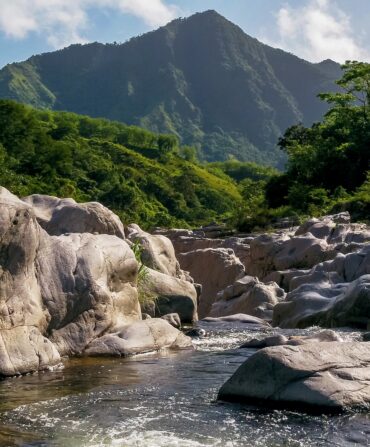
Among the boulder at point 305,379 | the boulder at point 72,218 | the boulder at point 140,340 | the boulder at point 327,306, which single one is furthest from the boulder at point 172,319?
the boulder at point 305,379

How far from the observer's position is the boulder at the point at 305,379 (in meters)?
10.1

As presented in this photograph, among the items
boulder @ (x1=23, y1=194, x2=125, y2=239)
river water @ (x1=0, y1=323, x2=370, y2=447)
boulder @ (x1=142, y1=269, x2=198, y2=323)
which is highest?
boulder @ (x1=23, y1=194, x2=125, y2=239)

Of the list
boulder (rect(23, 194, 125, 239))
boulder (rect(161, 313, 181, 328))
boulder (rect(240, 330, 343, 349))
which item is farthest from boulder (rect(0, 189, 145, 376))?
boulder (rect(23, 194, 125, 239))

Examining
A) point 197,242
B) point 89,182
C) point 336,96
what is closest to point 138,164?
point 89,182

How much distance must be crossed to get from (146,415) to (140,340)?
625 centimetres

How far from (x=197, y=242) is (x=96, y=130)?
379 feet

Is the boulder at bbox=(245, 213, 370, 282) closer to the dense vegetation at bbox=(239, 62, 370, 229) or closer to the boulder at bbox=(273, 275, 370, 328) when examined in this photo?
the boulder at bbox=(273, 275, 370, 328)

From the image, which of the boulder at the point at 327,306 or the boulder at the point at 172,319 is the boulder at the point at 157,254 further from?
the boulder at the point at 327,306

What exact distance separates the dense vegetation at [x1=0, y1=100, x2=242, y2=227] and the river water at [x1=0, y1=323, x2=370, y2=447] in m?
44.6

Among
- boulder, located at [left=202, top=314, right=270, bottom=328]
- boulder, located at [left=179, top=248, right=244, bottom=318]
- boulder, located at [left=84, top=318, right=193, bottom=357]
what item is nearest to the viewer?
boulder, located at [left=84, top=318, right=193, bottom=357]

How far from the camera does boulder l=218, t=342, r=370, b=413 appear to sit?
33.0 ft

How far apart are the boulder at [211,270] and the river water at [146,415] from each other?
17.2m

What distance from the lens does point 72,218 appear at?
2392 cm

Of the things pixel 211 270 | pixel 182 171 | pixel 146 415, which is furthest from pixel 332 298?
pixel 182 171
